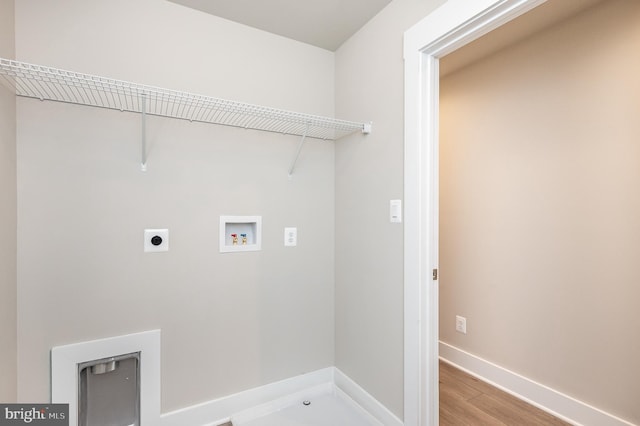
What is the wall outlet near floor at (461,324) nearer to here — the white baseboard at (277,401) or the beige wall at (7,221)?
the white baseboard at (277,401)

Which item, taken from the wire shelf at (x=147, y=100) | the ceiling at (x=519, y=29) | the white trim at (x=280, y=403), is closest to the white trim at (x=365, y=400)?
the white trim at (x=280, y=403)

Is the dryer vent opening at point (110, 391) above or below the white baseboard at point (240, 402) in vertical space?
above

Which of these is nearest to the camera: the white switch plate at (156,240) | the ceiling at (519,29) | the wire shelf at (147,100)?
the wire shelf at (147,100)

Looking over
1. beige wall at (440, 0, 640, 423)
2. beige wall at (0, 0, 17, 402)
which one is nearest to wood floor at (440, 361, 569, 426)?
beige wall at (440, 0, 640, 423)

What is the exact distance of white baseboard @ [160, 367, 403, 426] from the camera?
1626mm

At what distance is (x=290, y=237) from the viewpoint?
194 cm

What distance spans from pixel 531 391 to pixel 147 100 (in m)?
2.88

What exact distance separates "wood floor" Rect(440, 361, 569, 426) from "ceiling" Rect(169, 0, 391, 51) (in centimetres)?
245

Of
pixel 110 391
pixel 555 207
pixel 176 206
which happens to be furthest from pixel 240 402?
pixel 555 207

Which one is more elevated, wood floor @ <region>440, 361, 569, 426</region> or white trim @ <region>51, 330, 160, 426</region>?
white trim @ <region>51, 330, 160, 426</region>

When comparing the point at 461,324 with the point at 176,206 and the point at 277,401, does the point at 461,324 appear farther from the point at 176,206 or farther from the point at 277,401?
the point at 176,206

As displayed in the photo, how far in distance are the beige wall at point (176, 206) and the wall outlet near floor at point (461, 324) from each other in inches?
42.7

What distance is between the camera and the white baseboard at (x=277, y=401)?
1626 mm

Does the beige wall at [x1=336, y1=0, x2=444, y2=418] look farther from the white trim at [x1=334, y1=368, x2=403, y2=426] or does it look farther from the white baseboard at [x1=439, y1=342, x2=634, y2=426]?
the white baseboard at [x1=439, y1=342, x2=634, y2=426]
